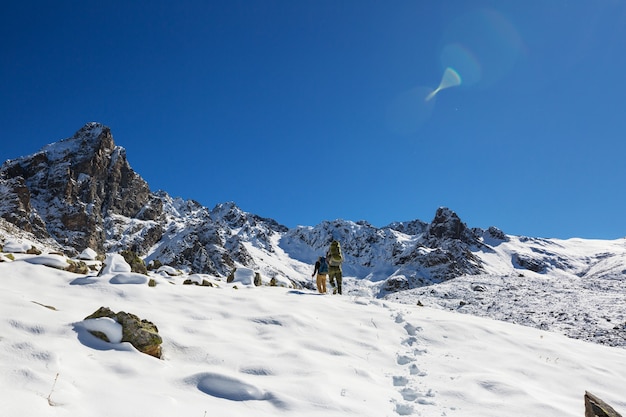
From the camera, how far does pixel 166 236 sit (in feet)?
513

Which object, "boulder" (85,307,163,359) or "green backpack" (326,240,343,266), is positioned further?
"green backpack" (326,240,343,266)

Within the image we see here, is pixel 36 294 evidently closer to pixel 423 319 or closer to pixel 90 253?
pixel 90 253

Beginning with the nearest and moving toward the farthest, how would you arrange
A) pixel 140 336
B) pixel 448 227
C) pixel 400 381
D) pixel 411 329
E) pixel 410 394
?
pixel 140 336 → pixel 410 394 → pixel 400 381 → pixel 411 329 → pixel 448 227

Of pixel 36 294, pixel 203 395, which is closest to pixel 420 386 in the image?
pixel 203 395

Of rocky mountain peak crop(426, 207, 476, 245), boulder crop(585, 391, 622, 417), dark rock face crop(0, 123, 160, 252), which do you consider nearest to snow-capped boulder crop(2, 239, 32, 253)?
boulder crop(585, 391, 622, 417)

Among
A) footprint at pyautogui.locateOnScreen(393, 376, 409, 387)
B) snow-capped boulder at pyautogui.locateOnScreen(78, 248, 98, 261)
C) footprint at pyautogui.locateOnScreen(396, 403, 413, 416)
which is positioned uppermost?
snow-capped boulder at pyautogui.locateOnScreen(78, 248, 98, 261)

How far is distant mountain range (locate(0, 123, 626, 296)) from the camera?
10675 centimetres

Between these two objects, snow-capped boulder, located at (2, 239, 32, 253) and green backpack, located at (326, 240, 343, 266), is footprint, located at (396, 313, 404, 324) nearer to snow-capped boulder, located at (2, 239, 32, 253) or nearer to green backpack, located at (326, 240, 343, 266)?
green backpack, located at (326, 240, 343, 266)

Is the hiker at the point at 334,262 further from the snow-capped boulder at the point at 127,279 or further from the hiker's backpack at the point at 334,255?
the snow-capped boulder at the point at 127,279

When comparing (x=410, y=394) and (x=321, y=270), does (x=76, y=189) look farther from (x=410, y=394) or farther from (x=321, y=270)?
(x=410, y=394)

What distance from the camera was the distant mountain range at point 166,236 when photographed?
350ft

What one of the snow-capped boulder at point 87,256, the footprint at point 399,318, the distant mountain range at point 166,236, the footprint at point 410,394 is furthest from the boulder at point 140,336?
the distant mountain range at point 166,236

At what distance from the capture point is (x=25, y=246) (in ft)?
44.0

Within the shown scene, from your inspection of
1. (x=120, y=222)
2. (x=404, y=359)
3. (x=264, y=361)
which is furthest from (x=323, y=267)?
(x=120, y=222)
